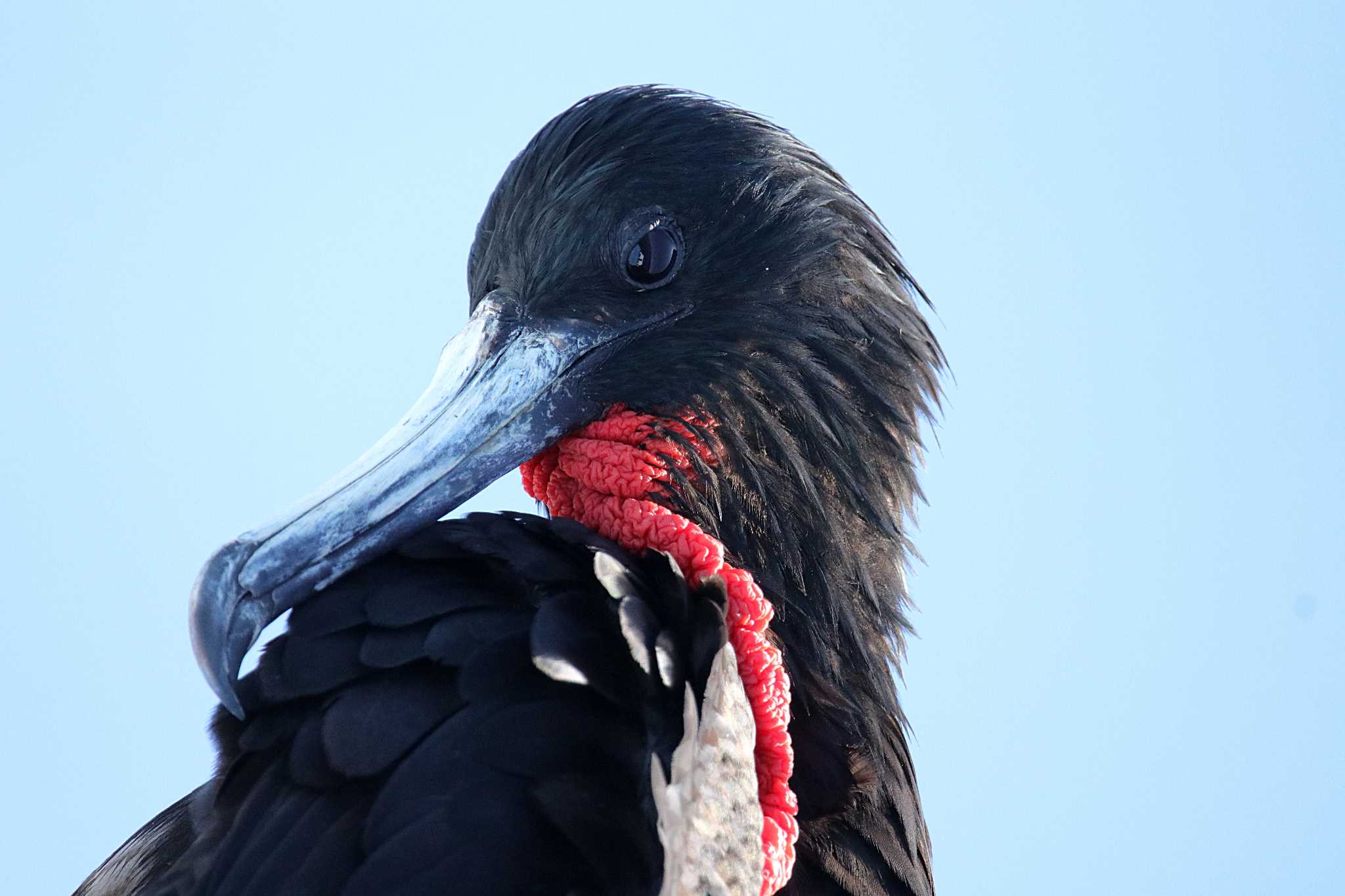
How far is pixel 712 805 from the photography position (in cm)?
158

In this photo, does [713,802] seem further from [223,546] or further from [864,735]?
[223,546]

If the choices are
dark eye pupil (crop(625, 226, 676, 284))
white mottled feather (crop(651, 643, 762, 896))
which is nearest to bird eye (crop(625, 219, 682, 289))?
dark eye pupil (crop(625, 226, 676, 284))

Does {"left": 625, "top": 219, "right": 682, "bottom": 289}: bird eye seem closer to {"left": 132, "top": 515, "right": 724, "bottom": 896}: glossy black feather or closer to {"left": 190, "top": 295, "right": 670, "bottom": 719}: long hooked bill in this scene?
{"left": 190, "top": 295, "right": 670, "bottom": 719}: long hooked bill

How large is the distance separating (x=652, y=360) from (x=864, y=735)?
603 millimetres

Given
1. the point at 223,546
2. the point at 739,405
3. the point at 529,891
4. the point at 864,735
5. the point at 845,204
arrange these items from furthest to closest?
1. the point at 845,204
2. the point at 739,405
3. the point at 864,735
4. the point at 223,546
5. the point at 529,891

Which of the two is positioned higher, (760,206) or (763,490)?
(760,206)

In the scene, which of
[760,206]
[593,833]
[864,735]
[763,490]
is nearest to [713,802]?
[593,833]

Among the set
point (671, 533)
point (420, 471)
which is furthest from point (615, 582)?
point (420, 471)

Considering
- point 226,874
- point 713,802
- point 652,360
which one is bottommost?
point 713,802

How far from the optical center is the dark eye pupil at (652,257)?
2199mm

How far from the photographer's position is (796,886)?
6.05 feet

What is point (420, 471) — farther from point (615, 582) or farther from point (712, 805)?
point (712, 805)

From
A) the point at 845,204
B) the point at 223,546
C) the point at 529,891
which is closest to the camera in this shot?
the point at 529,891

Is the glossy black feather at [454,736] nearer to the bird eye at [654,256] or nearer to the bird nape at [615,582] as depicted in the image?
the bird nape at [615,582]
